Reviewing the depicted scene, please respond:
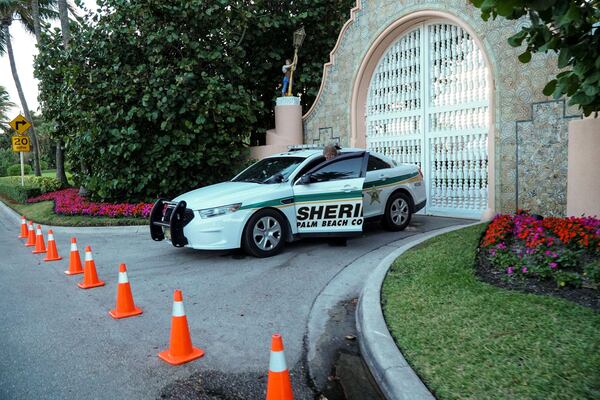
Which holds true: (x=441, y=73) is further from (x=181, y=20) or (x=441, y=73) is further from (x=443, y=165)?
(x=181, y=20)

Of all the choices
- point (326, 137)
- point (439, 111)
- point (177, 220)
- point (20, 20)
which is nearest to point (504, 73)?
point (439, 111)

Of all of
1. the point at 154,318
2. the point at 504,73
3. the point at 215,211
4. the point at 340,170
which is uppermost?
the point at 504,73

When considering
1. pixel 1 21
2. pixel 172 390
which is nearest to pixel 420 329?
pixel 172 390

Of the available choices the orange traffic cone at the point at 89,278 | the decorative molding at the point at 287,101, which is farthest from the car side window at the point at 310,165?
the decorative molding at the point at 287,101

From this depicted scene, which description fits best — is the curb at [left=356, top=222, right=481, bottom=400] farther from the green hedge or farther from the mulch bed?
the green hedge

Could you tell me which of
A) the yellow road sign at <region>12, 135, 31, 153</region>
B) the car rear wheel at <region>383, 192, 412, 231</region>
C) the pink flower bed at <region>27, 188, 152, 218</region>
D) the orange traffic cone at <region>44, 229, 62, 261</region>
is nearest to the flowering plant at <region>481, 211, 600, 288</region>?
the car rear wheel at <region>383, 192, 412, 231</region>

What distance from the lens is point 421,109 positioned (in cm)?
1138

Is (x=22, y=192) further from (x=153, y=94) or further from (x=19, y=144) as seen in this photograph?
(x=153, y=94)

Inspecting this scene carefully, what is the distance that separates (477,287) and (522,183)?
4948 mm

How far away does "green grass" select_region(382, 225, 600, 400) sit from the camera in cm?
309

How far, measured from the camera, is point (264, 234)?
24.6ft

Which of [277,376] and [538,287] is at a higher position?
[277,376]

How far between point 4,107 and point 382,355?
78.2 m

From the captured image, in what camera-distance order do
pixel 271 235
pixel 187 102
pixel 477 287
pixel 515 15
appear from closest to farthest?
pixel 515 15
pixel 477 287
pixel 271 235
pixel 187 102
